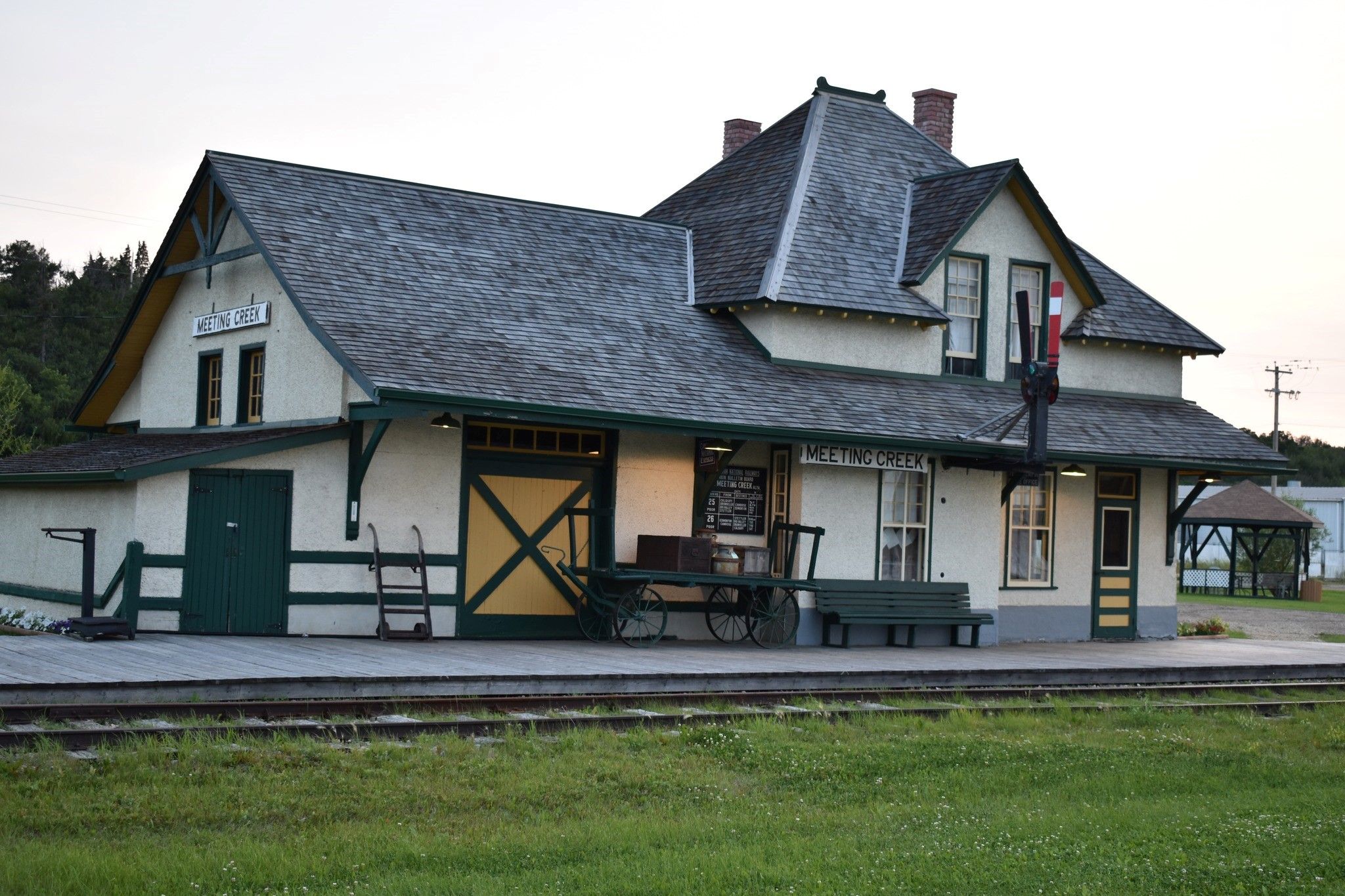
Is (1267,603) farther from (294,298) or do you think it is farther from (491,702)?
(491,702)

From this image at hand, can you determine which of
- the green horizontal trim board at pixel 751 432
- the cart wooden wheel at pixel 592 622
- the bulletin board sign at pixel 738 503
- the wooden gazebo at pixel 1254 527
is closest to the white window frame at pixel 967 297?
the green horizontal trim board at pixel 751 432

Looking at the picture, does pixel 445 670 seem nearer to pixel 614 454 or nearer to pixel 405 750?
pixel 405 750

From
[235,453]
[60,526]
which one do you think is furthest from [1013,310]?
[60,526]

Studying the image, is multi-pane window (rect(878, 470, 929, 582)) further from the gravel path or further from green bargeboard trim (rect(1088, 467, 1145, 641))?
→ the gravel path

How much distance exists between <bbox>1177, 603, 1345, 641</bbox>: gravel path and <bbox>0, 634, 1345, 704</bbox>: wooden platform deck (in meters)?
8.71

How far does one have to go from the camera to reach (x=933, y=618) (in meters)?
21.4

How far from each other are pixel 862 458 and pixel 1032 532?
13.9 feet

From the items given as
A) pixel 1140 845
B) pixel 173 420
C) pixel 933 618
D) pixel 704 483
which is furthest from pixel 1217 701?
pixel 173 420

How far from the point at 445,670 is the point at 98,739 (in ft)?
15.6

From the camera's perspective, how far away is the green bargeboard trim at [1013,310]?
23.8 metres

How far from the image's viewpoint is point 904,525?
71.1 ft

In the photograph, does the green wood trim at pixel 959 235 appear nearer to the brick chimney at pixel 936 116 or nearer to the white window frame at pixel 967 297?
the white window frame at pixel 967 297

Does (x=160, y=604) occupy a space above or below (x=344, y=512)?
below

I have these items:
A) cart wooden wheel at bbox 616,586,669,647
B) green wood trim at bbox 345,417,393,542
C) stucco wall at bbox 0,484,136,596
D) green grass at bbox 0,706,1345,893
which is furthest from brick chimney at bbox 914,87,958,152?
green grass at bbox 0,706,1345,893
